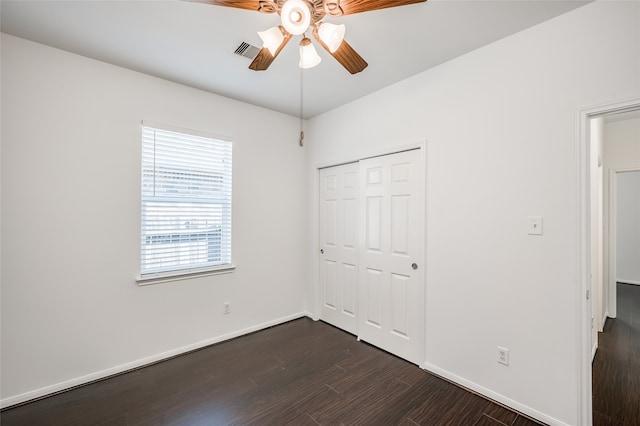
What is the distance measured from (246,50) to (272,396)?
2.70m

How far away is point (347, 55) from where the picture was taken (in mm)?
1735

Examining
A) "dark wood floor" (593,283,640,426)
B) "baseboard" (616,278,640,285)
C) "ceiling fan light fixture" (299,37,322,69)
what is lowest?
"dark wood floor" (593,283,640,426)

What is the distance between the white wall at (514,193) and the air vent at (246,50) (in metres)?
1.43

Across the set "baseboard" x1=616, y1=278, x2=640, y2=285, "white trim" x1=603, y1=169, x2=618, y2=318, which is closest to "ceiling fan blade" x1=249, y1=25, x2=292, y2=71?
"white trim" x1=603, y1=169, x2=618, y2=318

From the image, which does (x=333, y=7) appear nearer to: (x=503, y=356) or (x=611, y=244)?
(x=503, y=356)

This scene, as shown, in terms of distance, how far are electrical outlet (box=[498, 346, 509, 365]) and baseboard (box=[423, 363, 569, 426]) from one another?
0.25 metres

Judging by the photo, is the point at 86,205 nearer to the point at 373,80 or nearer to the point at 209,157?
the point at 209,157

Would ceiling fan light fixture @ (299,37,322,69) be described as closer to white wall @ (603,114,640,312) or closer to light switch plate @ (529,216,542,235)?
→ light switch plate @ (529,216,542,235)

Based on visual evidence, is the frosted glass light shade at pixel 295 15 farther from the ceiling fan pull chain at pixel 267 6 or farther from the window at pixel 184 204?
the window at pixel 184 204

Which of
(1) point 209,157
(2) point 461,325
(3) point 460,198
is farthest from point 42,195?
(2) point 461,325

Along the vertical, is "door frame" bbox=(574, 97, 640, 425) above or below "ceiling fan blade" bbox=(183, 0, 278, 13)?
below

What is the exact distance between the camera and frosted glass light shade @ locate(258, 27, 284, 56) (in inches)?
61.2

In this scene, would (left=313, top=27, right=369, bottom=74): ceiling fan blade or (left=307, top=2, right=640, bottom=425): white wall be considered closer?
(left=313, top=27, right=369, bottom=74): ceiling fan blade

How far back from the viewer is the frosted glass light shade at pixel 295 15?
1.39m
